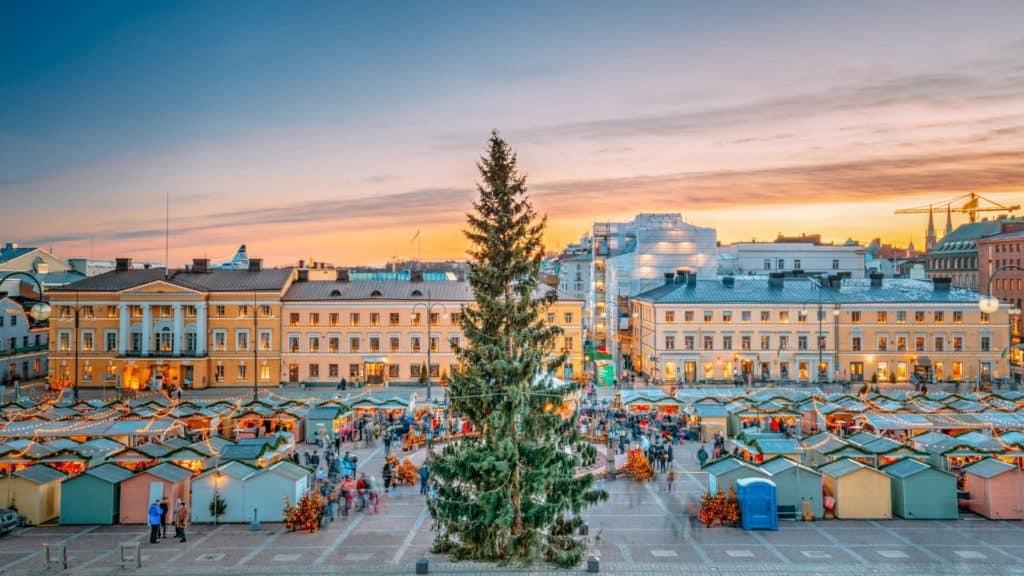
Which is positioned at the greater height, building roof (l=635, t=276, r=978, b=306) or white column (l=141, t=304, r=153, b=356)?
building roof (l=635, t=276, r=978, b=306)

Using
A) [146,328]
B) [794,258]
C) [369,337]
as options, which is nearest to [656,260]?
[794,258]

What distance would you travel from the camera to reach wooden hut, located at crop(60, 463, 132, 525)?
99.3 ft

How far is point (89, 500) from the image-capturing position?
1195 inches

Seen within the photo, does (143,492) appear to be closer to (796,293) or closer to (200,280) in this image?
(200,280)

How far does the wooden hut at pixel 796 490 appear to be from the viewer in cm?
3073

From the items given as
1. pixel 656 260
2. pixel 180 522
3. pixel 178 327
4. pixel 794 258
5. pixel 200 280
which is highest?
pixel 794 258

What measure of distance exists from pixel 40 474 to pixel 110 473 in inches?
104

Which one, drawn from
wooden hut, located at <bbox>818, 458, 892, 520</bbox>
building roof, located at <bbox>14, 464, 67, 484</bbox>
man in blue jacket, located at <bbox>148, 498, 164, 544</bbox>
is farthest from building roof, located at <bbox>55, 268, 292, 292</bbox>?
wooden hut, located at <bbox>818, 458, 892, 520</bbox>

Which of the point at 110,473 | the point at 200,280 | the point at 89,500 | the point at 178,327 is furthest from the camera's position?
the point at 200,280

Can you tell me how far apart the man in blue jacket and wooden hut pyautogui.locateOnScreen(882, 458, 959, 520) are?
89.2 ft

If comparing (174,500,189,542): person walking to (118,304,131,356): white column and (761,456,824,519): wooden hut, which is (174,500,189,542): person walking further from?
(118,304,131,356): white column

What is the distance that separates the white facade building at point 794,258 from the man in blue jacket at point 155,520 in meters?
102

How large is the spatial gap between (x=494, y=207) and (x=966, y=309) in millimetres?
65660

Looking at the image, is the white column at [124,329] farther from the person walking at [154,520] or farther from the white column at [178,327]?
the person walking at [154,520]
